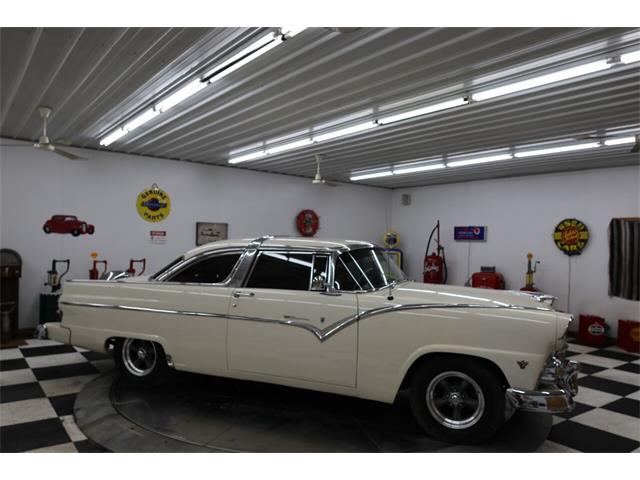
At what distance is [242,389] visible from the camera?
4.52m

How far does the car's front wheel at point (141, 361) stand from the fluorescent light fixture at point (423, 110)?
157 inches

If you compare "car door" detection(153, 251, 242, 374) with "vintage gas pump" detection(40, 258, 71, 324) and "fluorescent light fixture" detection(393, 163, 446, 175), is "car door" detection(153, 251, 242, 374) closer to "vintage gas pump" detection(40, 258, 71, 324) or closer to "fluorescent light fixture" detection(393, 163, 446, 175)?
"vintage gas pump" detection(40, 258, 71, 324)

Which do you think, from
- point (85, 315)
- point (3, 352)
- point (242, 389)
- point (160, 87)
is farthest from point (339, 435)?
point (3, 352)

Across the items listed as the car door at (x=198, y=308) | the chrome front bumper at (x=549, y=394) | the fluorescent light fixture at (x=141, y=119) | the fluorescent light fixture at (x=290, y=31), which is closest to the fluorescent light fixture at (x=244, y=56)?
the fluorescent light fixture at (x=290, y=31)

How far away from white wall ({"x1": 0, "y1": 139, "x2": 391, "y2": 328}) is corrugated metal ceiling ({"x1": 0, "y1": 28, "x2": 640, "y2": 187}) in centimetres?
64

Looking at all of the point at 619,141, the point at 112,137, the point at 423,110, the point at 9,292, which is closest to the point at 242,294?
the point at 423,110

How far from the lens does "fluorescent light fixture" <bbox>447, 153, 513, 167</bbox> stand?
306 inches

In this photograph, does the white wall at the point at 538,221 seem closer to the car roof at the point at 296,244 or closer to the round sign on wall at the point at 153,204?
the car roof at the point at 296,244

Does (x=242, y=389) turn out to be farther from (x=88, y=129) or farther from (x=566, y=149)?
(x=566, y=149)

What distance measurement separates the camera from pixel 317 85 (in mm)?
4621

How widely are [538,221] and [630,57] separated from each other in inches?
236

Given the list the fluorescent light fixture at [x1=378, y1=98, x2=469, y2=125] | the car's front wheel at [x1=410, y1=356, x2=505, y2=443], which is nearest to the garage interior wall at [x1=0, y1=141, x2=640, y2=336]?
the fluorescent light fixture at [x1=378, y1=98, x2=469, y2=125]

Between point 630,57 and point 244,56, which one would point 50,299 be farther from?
point 630,57

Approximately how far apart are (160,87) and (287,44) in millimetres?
1851
